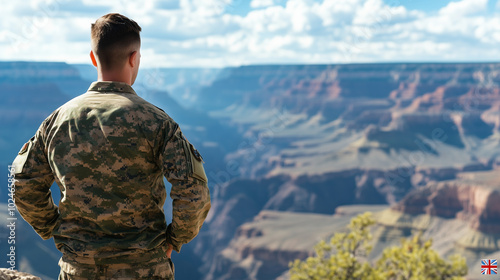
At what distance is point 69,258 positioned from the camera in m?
3.20

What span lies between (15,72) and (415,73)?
139678 millimetres

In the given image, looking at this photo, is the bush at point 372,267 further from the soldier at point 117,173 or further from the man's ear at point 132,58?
the man's ear at point 132,58

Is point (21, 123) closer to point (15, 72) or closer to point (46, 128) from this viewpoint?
point (15, 72)

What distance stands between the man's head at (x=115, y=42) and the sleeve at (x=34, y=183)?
2.10 feet

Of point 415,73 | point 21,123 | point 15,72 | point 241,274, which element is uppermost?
point 415,73

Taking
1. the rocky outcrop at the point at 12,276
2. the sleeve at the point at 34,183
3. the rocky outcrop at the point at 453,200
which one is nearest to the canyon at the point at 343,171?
the rocky outcrop at the point at 453,200

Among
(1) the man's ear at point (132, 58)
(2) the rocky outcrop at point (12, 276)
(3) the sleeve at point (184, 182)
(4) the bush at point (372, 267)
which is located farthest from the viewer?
(4) the bush at point (372, 267)

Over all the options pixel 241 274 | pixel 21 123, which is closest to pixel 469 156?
pixel 241 274

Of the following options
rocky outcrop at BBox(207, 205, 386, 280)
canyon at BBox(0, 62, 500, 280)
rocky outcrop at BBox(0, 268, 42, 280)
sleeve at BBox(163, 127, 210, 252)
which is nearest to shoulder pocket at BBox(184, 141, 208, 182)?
sleeve at BBox(163, 127, 210, 252)

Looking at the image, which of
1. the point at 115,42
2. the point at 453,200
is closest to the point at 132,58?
the point at 115,42

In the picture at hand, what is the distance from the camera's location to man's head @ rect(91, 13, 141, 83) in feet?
10.3

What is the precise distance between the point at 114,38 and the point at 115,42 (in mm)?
26

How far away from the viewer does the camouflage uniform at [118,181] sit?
3111mm

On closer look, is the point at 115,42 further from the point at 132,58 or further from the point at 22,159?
the point at 22,159
